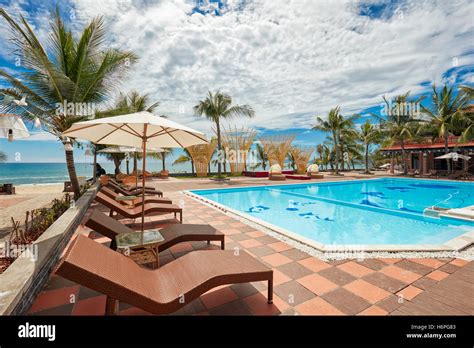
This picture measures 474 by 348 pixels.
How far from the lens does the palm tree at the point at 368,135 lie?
2519 centimetres

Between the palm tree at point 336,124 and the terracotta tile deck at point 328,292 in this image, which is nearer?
the terracotta tile deck at point 328,292

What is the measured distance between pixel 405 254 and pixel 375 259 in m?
0.63

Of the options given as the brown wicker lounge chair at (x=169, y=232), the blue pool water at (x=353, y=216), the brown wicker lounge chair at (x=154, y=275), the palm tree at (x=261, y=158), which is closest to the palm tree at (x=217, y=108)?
the blue pool water at (x=353, y=216)

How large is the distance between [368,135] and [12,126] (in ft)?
96.3

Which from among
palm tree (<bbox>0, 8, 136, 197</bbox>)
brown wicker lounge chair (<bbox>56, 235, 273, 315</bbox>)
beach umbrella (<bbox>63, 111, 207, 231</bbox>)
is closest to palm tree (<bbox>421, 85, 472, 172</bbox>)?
beach umbrella (<bbox>63, 111, 207, 231</bbox>)

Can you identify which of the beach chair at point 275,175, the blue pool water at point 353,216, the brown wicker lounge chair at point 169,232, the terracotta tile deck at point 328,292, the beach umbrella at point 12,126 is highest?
the beach umbrella at point 12,126

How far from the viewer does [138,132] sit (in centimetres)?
400

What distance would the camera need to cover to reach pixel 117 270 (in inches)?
81.7

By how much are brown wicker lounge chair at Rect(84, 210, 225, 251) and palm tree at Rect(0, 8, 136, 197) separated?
4.14m

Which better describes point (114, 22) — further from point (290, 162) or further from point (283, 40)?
point (290, 162)

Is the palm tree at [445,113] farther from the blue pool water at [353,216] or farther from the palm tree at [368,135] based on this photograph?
the blue pool water at [353,216]

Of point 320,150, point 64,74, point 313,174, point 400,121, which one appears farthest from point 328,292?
point 320,150

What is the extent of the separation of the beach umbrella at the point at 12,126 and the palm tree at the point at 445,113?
87.3 ft
